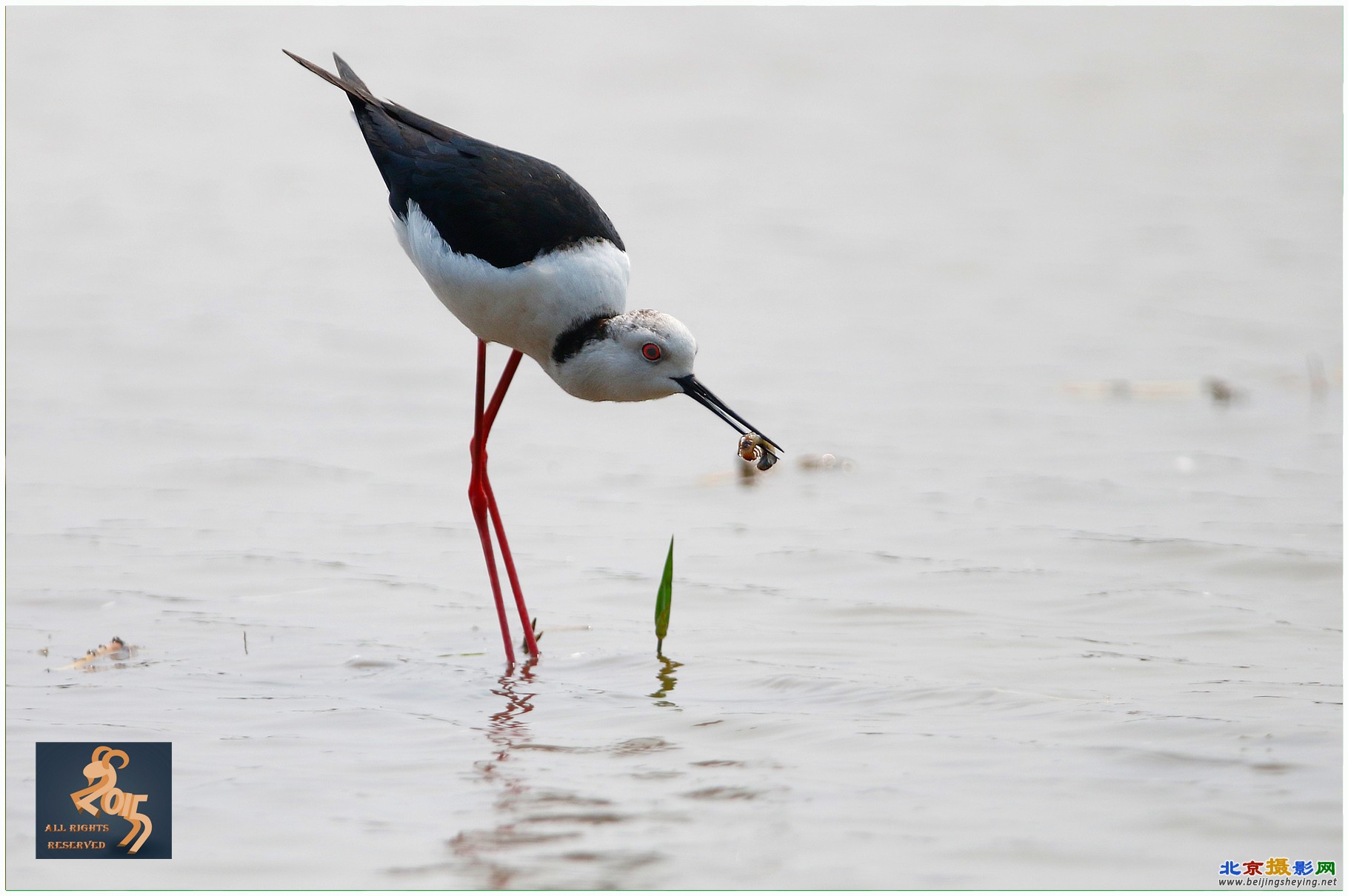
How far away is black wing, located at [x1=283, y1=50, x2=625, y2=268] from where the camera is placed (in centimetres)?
504

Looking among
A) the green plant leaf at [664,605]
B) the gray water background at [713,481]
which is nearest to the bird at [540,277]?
the green plant leaf at [664,605]

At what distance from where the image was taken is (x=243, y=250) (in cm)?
1143

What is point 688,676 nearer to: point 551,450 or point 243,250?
point 551,450

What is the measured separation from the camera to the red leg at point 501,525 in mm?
5332

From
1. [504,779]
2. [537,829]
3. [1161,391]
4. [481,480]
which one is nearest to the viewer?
[537,829]

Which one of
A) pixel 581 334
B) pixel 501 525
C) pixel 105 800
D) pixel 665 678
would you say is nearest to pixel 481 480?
pixel 501 525

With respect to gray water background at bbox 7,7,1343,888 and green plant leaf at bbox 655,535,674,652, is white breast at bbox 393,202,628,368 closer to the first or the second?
green plant leaf at bbox 655,535,674,652

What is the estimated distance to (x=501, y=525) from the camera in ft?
19.1

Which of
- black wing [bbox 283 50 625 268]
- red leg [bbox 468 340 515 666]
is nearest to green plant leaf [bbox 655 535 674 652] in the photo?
red leg [bbox 468 340 515 666]

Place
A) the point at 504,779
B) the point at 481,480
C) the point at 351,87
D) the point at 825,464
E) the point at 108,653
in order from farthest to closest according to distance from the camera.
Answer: the point at 825,464 → the point at 481,480 → the point at 351,87 → the point at 108,653 → the point at 504,779

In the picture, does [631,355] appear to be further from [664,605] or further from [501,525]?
[501,525]

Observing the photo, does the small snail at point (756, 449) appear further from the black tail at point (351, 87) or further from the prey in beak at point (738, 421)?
the black tail at point (351, 87)

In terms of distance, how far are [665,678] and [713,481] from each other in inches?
94.3

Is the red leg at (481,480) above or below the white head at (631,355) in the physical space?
below
